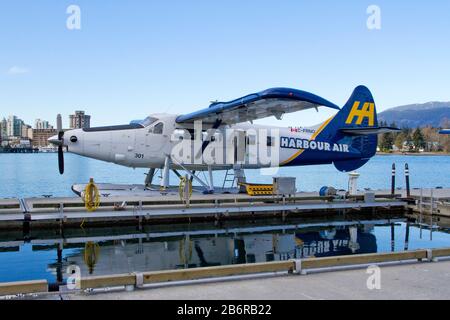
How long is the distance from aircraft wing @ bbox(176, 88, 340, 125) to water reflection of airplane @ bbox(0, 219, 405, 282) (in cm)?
378

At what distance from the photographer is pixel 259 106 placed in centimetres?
1606

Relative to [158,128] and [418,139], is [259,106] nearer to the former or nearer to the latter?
[158,128]

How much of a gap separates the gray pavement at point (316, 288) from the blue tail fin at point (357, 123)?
13628 mm

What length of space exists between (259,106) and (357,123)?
20.8ft

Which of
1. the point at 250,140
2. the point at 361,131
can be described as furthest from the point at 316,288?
the point at 361,131

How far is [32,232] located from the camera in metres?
13.4

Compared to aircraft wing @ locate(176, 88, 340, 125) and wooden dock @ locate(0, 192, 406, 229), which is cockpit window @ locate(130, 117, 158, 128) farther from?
wooden dock @ locate(0, 192, 406, 229)

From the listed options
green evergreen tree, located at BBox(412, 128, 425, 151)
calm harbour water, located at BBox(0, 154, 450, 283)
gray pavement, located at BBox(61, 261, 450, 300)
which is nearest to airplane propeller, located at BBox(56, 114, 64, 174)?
calm harbour water, located at BBox(0, 154, 450, 283)

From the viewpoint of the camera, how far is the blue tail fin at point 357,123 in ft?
66.5

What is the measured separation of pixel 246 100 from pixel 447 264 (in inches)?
348

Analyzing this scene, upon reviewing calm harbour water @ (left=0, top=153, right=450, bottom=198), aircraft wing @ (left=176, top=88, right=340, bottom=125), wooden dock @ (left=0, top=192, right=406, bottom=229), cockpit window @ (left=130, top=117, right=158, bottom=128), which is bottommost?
calm harbour water @ (left=0, top=153, right=450, bottom=198)

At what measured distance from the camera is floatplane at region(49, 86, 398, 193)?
16.2 metres

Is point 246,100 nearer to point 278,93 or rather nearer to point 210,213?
point 278,93

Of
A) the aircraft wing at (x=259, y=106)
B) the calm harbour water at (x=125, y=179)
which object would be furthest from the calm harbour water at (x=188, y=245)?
the calm harbour water at (x=125, y=179)
